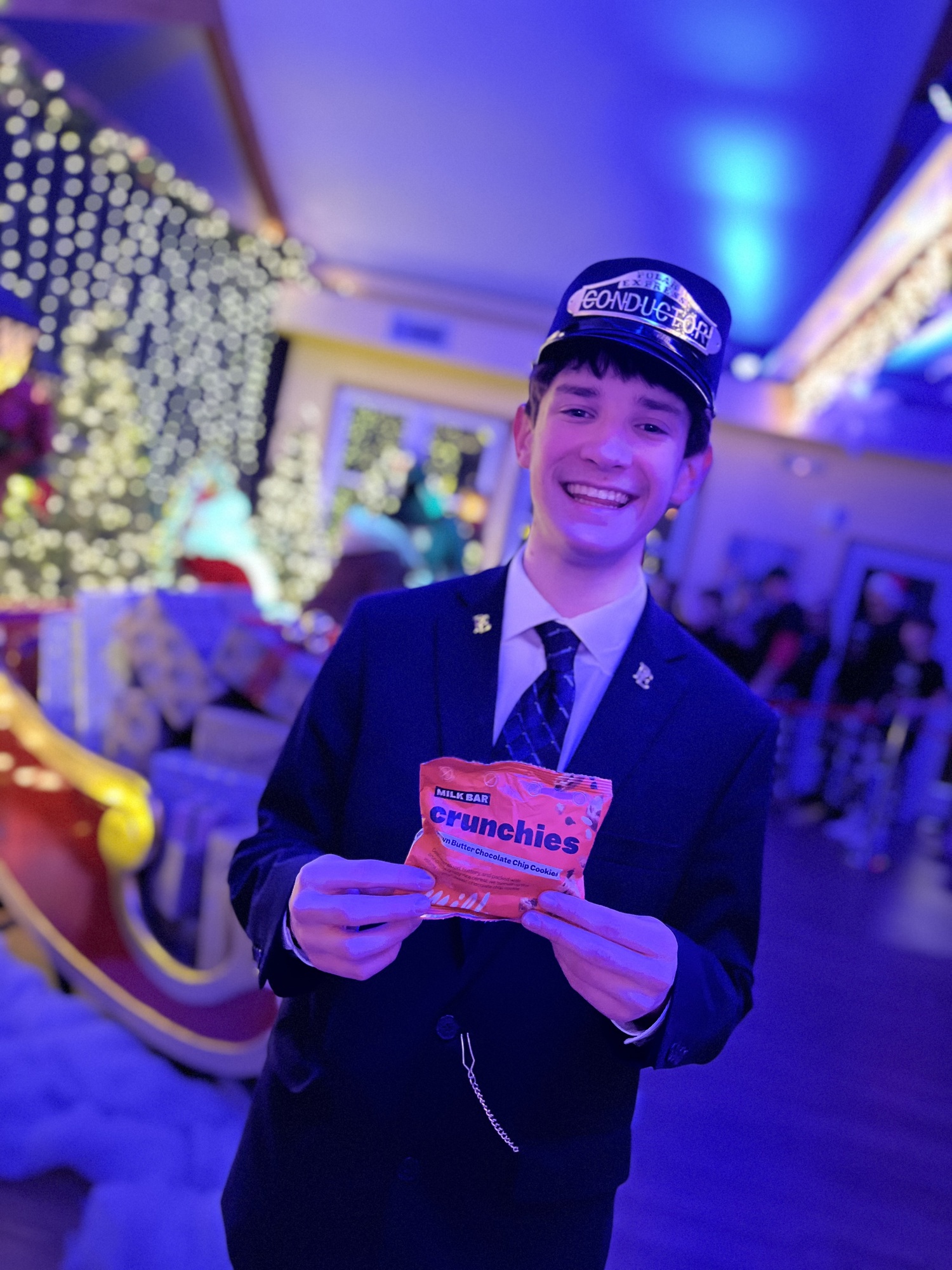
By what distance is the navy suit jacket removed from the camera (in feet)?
3.55

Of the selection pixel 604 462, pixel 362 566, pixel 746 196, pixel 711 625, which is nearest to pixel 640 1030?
pixel 604 462

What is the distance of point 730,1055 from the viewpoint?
12.0 ft

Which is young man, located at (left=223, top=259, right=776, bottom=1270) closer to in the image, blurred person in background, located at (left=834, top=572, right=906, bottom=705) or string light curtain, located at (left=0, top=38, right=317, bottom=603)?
string light curtain, located at (left=0, top=38, right=317, bottom=603)

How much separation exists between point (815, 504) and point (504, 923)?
1102 cm

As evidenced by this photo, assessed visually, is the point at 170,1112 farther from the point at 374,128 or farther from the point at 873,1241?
the point at 374,128

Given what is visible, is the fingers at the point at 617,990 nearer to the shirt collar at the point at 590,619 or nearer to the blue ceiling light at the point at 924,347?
the shirt collar at the point at 590,619

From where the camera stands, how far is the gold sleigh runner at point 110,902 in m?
2.71

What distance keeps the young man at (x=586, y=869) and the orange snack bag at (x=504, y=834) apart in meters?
0.13

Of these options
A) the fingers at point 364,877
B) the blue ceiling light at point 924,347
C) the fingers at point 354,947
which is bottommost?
the fingers at point 354,947

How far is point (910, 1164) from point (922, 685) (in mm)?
4692

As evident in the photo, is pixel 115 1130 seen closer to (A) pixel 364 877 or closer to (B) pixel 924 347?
(A) pixel 364 877

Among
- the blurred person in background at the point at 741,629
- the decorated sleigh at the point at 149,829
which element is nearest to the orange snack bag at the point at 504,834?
the decorated sleigh at the point at 149,829

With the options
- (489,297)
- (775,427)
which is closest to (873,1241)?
(775,427)

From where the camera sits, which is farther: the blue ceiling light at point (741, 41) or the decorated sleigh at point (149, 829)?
the blue ceiling light at point (741, 41)
